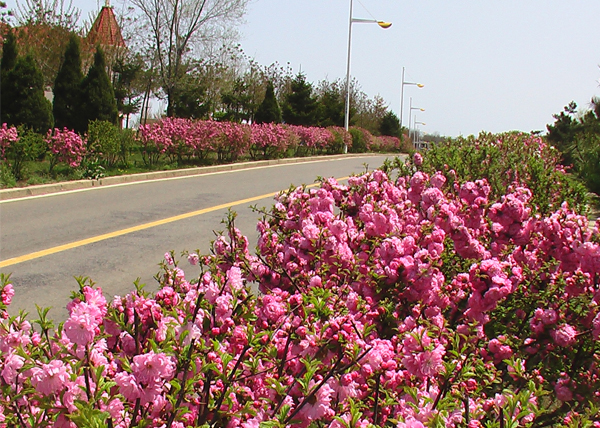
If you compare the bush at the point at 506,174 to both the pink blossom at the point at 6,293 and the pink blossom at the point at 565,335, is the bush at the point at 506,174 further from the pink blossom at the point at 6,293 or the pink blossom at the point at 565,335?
the pink blossom at the point at 6,293

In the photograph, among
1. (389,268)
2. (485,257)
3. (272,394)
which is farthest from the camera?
(485,257)

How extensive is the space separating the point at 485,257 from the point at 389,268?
2.81 ft

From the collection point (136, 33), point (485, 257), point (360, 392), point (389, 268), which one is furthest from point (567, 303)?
point (136, 33)

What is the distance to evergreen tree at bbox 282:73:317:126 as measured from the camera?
38.1 meters

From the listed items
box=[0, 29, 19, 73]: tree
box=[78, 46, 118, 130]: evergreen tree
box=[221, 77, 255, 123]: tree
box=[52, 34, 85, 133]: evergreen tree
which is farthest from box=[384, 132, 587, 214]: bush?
box=[221, 77, 255, 123]: tree

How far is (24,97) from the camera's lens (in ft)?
55.3

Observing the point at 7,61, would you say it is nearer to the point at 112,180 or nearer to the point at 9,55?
the point at 9,55

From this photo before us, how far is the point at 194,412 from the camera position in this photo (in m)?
1.76

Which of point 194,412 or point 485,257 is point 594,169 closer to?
point 485,257

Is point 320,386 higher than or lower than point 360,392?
higher

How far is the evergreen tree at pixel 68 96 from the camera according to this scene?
19.4m

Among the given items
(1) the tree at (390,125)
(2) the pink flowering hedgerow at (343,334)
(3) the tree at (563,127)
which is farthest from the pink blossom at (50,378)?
(1) the tree at (390,125)

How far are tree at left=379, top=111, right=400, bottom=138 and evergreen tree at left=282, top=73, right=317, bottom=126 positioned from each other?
19.1 m

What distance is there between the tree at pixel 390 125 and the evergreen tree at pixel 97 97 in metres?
39.3
